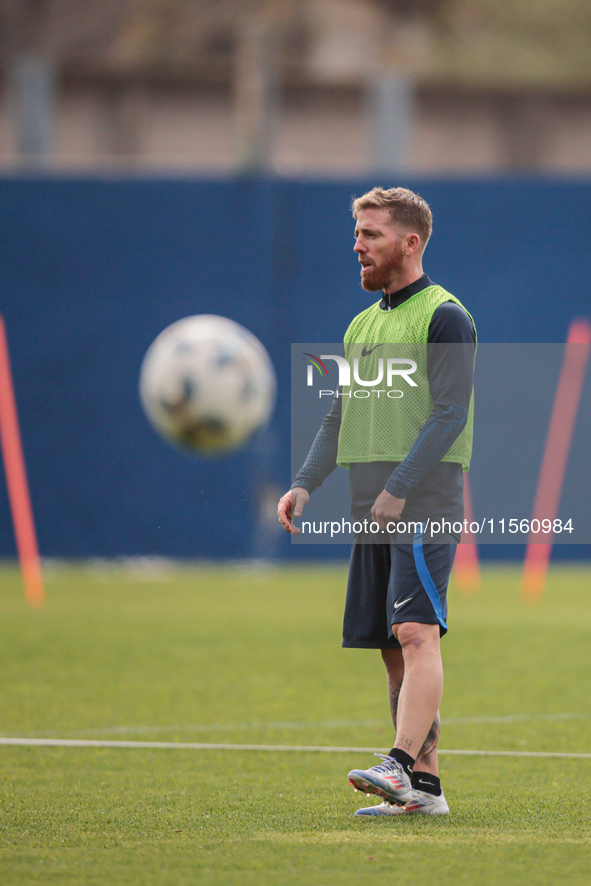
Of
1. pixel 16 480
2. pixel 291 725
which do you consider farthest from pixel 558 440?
pixel 291 725

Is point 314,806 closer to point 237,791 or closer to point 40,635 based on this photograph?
point 237,791

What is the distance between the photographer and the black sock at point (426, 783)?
3.56m

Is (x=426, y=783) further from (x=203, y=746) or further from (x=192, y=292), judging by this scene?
(x=192, y=292)

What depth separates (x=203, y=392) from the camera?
27.7ft

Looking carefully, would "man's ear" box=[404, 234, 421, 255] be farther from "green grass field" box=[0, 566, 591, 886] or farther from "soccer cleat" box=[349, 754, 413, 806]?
"green grass field" box=[0, 566, 591, 886]

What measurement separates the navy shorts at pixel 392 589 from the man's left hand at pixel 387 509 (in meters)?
0.09

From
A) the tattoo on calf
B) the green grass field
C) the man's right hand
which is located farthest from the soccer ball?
the tattoo on calf

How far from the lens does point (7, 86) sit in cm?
2047

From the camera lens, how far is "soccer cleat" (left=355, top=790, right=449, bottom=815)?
11.5ft

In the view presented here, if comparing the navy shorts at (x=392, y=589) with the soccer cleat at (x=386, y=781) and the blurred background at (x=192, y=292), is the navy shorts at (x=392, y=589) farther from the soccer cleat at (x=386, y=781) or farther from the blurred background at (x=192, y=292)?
the blurred background at (x=192, y=292)

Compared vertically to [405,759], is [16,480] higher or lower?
lower

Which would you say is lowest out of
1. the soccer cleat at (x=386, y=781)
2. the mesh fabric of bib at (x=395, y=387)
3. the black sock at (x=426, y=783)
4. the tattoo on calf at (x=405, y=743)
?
the black sock at (x=426, y=783)

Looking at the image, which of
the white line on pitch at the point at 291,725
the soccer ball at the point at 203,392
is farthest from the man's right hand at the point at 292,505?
the soccer ball at the point at 203,392

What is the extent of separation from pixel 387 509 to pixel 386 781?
68 centimetres
